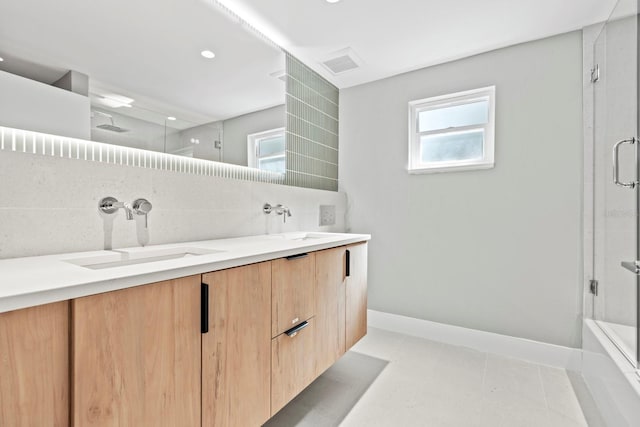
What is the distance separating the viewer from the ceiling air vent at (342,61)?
2.27 meters

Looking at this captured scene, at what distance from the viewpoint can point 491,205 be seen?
221 cm

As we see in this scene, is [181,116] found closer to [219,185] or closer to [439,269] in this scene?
[219,185]

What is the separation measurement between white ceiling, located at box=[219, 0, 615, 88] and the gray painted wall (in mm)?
148

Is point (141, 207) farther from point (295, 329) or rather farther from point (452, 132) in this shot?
point (452, 132)

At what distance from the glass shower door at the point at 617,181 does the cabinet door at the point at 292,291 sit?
4.86 feet

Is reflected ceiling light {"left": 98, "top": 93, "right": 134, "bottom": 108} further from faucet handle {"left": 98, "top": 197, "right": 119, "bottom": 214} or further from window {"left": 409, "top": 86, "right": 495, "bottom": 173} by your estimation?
window {"left": 409, "top": 86, "right": 495, "bottom": 173}

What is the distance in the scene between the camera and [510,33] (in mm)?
2004

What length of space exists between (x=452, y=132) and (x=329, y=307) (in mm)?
1743

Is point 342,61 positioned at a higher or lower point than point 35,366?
higher

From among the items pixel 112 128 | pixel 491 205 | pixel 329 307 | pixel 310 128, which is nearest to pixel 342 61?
pixel 310 128

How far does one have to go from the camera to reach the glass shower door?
4.97ft

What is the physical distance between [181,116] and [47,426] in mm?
1359

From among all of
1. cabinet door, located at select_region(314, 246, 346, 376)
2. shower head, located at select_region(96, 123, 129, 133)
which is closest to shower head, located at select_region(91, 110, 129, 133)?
shower head, located at select_region(96, 123, 129, 133)

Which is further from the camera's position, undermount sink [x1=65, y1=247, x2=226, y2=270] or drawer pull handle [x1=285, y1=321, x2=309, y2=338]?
drawer pull handle [x1=285, y1=321, x2=309, y2=338]
